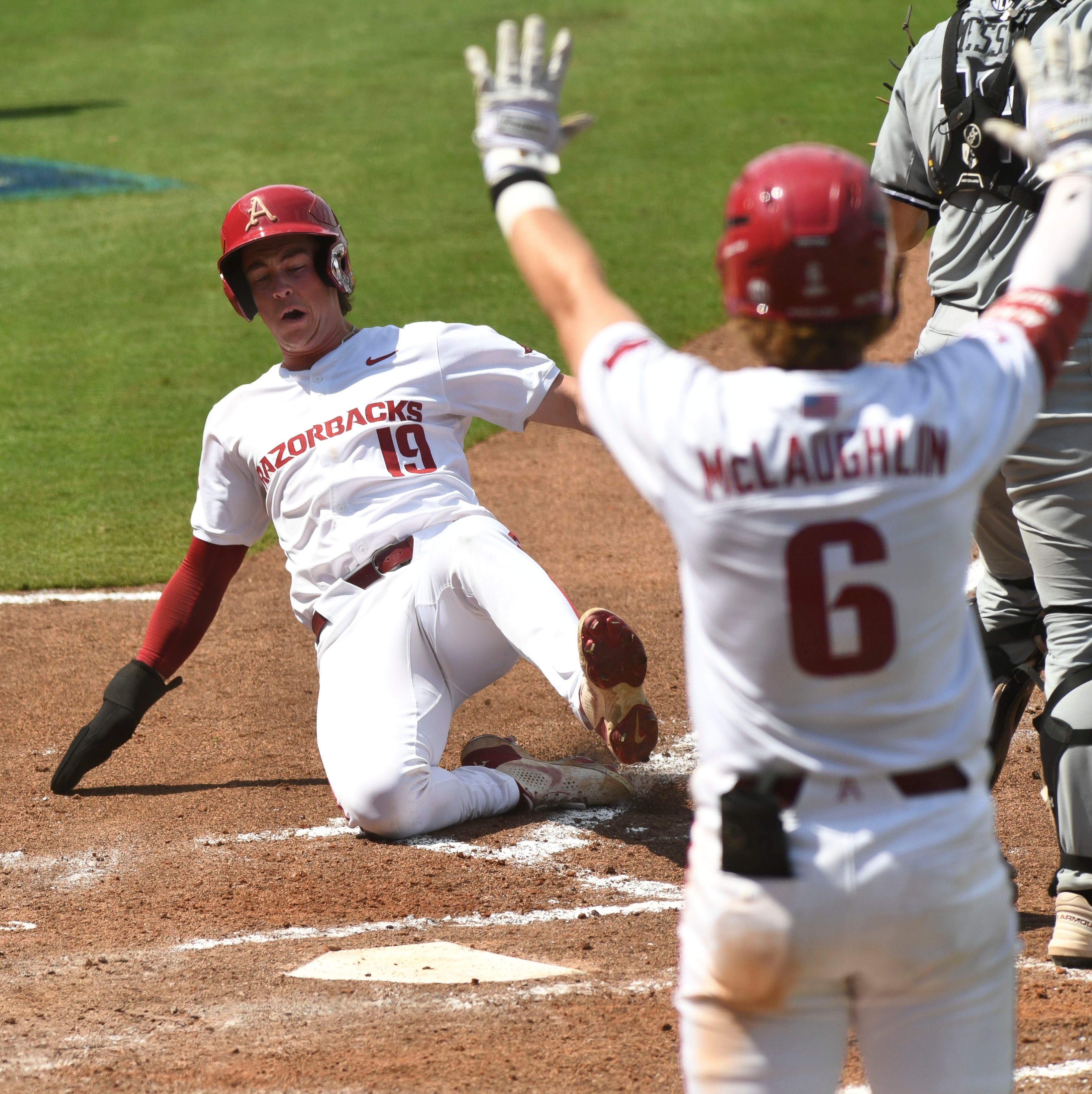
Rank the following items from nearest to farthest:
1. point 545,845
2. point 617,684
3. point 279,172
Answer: point 617,684 < point 545,845 < point 279,172

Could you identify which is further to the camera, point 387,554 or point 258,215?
point 258,215

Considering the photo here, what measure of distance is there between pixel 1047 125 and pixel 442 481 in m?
2.61

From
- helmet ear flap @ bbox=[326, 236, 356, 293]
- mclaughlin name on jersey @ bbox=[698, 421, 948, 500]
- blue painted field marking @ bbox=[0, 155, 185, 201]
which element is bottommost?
mclaughlin name on jersey @ bbox=[698, 421, 948, 500]

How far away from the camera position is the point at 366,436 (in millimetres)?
4449

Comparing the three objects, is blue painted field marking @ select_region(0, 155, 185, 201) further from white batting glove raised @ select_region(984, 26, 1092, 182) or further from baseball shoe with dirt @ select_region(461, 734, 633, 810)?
white batting glove raised @ select_region(984, 26, 1092, 182)

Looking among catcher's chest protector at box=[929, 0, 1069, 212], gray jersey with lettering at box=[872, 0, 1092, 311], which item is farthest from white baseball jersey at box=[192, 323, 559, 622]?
catcher's chest protector at box=[929, 0, 1069, 212]

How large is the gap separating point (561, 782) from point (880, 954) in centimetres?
264

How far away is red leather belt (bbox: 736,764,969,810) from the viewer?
1.81 meters

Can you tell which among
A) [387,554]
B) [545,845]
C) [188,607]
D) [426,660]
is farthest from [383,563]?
[545,845]

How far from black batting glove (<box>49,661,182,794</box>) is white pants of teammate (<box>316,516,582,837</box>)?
0.59 m

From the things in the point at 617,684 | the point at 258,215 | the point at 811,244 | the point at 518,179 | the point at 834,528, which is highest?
the point at 258,215

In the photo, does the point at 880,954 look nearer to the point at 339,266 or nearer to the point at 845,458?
the point at 845,458

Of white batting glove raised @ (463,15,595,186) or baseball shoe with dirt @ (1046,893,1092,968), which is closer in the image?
white batting glove raised @ (463,15,595,186)

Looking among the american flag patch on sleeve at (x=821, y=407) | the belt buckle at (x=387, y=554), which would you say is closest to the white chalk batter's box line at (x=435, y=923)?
the belt buckle at (x=387, y=554)
